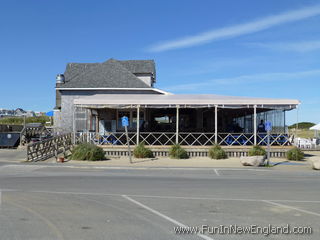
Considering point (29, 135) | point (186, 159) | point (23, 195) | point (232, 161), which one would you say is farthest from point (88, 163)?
point (29, 135)

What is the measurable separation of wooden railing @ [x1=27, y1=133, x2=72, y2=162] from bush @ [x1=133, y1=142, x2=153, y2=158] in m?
4.69

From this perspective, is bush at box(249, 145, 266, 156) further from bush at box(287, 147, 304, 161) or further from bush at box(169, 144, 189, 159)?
bush at box(169, 144, 189, 159)

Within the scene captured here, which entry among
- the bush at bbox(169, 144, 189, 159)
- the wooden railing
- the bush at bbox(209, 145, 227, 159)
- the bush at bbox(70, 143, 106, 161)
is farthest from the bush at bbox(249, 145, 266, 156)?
the wooden railing

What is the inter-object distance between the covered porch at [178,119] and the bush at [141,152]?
69cm

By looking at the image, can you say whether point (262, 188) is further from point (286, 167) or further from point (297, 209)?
point (286, 167)

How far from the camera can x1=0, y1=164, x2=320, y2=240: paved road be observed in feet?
19.2

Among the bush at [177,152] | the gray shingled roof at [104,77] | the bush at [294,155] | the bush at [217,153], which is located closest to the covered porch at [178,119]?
the bush at [177,152]

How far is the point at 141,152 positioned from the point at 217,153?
4381 millimetres

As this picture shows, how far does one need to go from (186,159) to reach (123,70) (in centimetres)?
1513

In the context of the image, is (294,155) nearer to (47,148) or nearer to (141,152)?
(141,152)

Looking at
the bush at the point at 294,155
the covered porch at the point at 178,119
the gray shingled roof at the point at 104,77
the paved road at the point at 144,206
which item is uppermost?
the gray shingled roof at the point at 104,77

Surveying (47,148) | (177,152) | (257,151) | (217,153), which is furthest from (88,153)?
(257,151)

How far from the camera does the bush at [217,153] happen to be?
20.0 m

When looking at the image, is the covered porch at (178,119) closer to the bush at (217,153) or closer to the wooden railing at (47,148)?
the bush at (217,153)
